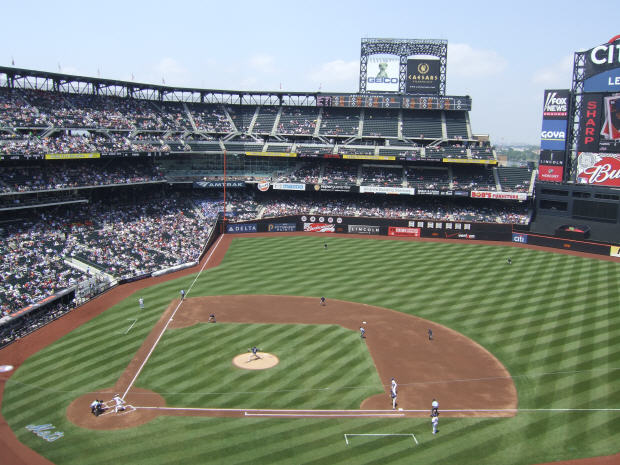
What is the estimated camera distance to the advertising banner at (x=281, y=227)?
65562 mm

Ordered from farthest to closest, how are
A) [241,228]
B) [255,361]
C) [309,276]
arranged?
[241,228] → [309,276] → [255,361]

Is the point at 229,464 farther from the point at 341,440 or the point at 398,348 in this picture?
the point at 398,348

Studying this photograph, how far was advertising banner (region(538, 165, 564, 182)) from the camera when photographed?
6097 centimetres

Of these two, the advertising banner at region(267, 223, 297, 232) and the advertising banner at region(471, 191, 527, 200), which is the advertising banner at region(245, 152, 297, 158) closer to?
the advertising banner at region(267, 223, 297, 232)

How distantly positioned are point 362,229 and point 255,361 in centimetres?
3732

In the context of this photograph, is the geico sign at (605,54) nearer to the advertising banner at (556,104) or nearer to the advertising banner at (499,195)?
the advertising banner at (556,104)

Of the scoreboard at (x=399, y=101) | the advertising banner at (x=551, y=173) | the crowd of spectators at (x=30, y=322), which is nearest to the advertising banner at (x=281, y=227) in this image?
the scoreboard at (x=399, y=101)

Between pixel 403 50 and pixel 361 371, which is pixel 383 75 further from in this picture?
pixel 361 371

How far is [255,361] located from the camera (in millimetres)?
29953

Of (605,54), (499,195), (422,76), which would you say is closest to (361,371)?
(499,195)

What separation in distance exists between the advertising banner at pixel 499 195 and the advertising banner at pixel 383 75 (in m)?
22.3

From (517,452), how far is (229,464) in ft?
39.2

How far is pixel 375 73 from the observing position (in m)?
78.4

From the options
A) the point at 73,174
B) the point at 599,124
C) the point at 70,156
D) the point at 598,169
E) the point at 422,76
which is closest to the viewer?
the point at 70,156
